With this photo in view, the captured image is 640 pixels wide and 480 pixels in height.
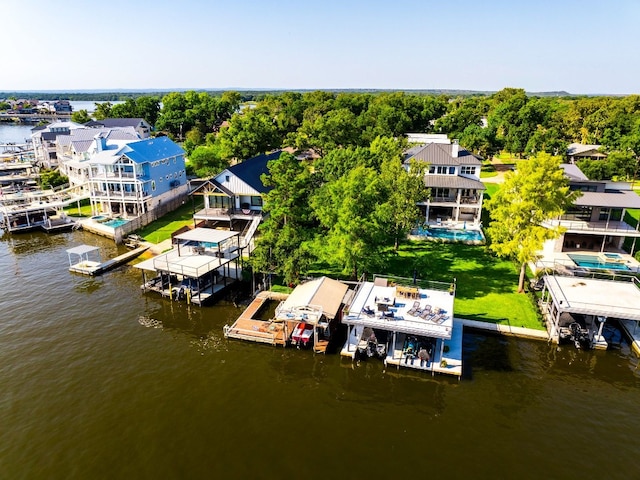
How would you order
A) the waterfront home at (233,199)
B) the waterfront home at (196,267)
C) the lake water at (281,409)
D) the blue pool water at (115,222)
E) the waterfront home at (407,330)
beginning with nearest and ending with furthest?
the lake water at (281,409)
the waterfront home at (407,330)
the waterfront home at (196,267)
the waterfront home at (233,199)
the blue pool water at (115,222)

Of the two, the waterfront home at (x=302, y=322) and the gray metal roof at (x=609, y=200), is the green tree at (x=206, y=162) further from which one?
the gray metal roof at (x=609, y=200)

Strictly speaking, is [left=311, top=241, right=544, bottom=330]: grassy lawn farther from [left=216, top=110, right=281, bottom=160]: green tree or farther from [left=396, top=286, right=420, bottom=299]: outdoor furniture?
[left=216, top=110, right=281, bottom=160]: green tree

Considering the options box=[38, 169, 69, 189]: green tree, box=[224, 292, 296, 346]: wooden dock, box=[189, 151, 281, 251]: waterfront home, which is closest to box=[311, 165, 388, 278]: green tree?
box=[224, 292, 296, 346]: wooden dock

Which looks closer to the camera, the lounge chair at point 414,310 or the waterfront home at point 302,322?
the lounge chair at point 414,310

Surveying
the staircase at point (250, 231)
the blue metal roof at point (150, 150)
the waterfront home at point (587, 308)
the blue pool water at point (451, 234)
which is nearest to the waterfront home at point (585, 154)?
the blue pool water at point (451, 234)

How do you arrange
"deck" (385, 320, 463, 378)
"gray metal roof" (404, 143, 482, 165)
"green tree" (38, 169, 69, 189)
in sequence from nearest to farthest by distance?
"deck" (385, 320, 463, 378) → "gray metal roof" (404, 143, 482, 165) → "green tree" (38, 169, 69, 189)

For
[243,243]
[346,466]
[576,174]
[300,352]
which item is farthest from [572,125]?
[346,466]

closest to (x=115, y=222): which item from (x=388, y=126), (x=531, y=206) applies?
(x=531, y=206)
